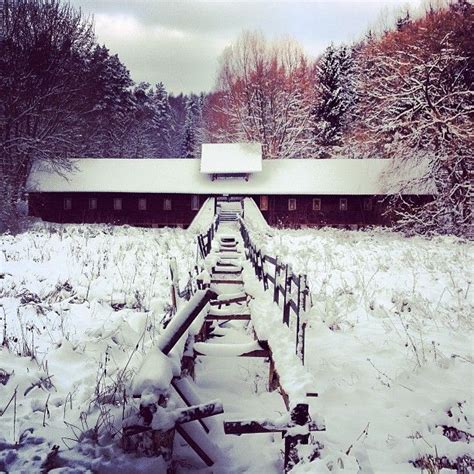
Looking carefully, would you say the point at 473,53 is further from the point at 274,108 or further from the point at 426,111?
the point at 274,108

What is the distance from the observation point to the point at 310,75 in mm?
48688

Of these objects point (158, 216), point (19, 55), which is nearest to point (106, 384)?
point (158, 216)

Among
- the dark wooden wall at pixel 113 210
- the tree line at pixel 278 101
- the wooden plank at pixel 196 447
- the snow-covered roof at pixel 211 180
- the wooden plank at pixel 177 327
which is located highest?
the tree line at pixel 278 101

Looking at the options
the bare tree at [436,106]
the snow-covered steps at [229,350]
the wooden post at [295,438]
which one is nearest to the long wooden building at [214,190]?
the bare tree at [436,106]

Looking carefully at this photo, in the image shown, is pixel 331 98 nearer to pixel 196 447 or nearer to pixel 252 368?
pixel 252 368

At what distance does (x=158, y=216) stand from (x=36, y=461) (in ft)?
103

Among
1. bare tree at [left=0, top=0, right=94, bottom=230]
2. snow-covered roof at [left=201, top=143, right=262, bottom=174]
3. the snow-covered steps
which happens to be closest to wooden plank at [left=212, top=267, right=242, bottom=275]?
the snow-covered steps

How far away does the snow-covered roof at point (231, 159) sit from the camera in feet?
111

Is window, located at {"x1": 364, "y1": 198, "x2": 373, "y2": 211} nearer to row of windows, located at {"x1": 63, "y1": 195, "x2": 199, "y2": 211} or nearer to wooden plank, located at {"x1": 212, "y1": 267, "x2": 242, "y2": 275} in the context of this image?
row of windows, located at {"x1": 63, "y1": 195, "x2": 199, "y2": 211}

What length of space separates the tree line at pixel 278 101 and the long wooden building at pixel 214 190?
2406 mm

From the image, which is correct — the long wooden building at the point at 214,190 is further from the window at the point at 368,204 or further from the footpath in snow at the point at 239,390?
the footpath in snow at the point at 239,390

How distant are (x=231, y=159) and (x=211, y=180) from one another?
2.33 m

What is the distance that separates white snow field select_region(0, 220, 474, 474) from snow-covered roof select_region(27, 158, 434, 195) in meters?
A: 19.6

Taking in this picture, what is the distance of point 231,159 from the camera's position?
34469 mm
